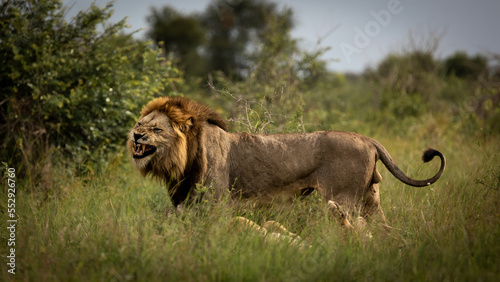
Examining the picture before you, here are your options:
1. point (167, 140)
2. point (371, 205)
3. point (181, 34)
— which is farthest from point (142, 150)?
point (181, 34)

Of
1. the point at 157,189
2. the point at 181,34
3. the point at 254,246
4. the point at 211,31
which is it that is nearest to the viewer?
the point at 254,246

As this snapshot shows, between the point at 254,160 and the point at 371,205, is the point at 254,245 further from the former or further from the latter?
the point at 371,205

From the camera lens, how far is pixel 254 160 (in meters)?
4.07

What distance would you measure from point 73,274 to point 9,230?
5.75ft

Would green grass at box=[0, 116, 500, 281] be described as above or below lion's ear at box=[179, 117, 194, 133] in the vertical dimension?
below

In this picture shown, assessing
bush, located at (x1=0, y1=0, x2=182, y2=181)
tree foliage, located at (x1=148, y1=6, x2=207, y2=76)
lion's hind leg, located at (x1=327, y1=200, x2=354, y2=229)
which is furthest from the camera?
tree foliage, located at (x1=148, y1=6, x2=207, y2=76)

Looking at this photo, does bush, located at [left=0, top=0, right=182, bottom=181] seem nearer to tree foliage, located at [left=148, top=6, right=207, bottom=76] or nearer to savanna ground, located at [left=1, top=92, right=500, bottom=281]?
savanna ground, located at [left=1, top=92, right=500, bottom=281]

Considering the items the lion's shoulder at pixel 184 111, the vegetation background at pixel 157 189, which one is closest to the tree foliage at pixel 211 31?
the vegetation background at pixel 157 189

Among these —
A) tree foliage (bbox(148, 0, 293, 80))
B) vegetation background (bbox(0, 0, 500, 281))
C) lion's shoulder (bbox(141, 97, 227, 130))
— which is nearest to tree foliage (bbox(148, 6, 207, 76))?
tree foliage (bbox(148, 0, 293, 80))

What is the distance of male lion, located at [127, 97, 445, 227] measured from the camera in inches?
152

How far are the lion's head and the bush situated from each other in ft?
7.93

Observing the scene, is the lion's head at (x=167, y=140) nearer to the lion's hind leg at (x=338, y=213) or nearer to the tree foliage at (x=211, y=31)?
the lion's hind leg at (x=338, y=213)

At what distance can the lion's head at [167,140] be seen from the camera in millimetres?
3816

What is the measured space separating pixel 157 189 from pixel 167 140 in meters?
2.02
